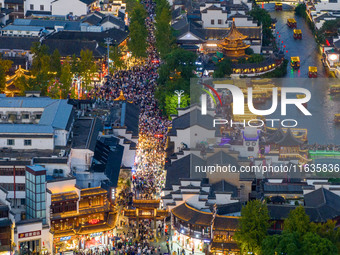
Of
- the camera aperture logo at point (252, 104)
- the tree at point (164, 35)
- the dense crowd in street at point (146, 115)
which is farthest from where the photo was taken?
the tree at point (164, 35)

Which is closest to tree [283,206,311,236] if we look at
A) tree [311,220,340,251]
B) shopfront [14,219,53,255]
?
tree [311,220,340,251]

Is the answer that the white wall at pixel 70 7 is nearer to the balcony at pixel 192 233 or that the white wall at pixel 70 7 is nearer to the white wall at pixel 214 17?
the white wall at pixel 214 17

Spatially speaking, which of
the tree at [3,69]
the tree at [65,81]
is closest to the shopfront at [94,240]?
the tree at [65,81]

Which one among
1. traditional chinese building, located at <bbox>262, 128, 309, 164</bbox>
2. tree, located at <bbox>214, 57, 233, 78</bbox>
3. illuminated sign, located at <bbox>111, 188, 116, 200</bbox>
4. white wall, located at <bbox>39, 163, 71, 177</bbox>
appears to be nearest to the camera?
white wall, located at <bbox>39, 163, 71, 177</bbox>

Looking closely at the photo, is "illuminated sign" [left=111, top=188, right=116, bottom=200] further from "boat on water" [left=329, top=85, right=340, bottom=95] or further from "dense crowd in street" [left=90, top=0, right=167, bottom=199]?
"boat on water" [left=329, top=85, right=340, bottom=95]

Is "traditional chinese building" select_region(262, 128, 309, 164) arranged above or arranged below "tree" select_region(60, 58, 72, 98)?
below
